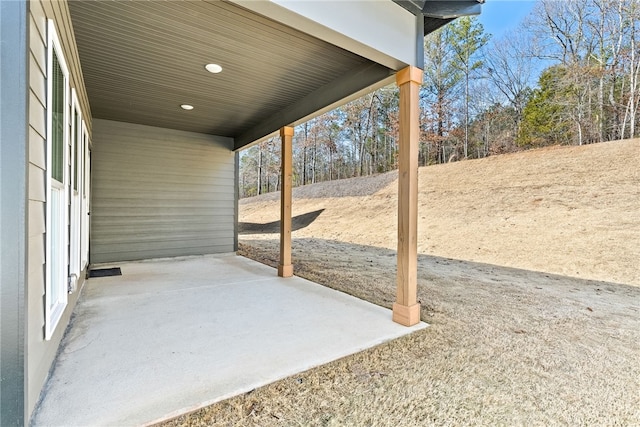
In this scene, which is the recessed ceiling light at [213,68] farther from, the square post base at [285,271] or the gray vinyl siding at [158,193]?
the square post base at [285,271]

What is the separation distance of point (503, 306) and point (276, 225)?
12038 millimetres

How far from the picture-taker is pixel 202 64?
3.31 meters

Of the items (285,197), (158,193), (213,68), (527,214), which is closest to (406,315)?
(285,197)

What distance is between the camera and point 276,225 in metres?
14.7

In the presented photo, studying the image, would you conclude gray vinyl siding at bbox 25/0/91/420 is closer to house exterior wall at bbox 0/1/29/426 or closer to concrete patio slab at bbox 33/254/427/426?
house exterior wall at bbox 0/1/29/426

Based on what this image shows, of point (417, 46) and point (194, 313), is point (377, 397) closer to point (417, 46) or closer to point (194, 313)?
point (194, 313)

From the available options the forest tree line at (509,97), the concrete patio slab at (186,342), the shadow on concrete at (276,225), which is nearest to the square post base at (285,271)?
the concrete patio slab at (186,342)

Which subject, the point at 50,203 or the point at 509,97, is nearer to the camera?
the point at 50,203

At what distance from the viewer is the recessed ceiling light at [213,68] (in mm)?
3334

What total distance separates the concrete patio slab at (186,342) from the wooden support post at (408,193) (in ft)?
0.67

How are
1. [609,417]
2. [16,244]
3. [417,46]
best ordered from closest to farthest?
[16,244] < [609,417] < [417,46]

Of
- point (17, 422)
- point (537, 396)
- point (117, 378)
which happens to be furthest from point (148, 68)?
point (537, 396)

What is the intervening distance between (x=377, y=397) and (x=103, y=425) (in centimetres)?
144

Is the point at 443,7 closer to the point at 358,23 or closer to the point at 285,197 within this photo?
the point at 358,23
